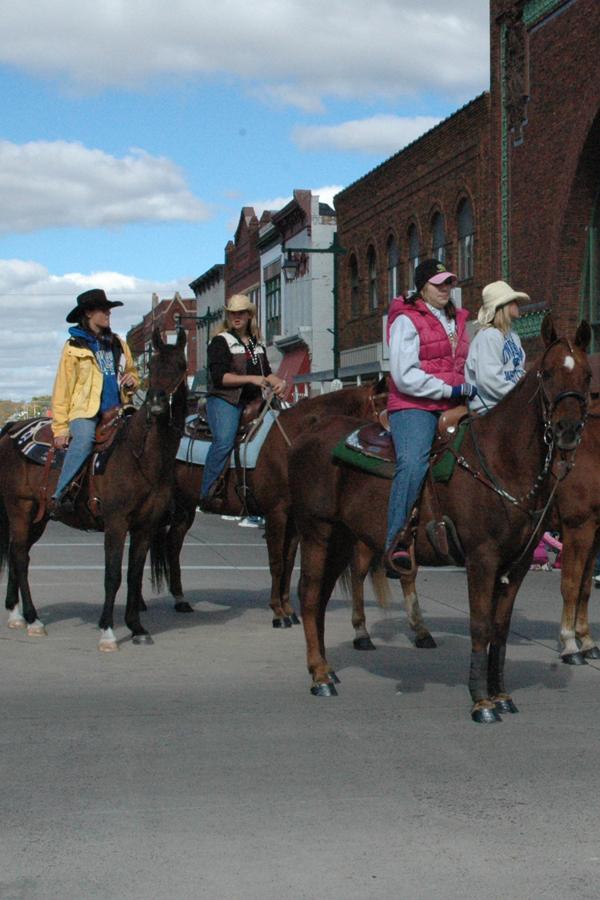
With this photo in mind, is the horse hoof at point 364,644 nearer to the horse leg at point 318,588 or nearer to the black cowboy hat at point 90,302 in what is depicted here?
the horse leg at point 318,588

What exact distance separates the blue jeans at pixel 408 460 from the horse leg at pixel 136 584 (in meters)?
3.22

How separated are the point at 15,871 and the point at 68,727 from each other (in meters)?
2.57

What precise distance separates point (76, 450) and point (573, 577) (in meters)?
3.96

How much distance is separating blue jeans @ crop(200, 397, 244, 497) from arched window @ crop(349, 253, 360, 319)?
108 ft

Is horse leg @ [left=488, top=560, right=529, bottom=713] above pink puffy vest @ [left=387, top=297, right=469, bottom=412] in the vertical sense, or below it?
below

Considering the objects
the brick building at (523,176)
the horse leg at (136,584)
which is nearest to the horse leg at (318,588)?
the horse leg at (136,584)

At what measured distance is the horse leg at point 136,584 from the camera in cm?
1048

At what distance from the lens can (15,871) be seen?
4.98 m

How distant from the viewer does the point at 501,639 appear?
25.5 feet

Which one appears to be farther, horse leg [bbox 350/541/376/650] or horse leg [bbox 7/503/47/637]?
horse leg [bbox 7/503/47/637]

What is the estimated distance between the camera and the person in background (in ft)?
39.1

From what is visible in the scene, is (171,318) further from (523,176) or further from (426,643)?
(426,643)

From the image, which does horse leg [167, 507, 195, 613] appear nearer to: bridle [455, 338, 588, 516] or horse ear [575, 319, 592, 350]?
bridle [455, 338, 588, 516]

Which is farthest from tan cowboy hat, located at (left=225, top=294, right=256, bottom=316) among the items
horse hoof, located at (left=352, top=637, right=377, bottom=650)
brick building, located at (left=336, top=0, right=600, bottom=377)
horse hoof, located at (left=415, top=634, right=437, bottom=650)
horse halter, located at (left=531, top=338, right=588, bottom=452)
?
brick building, located at (left=336, top=0, right=600, bottom=377)
